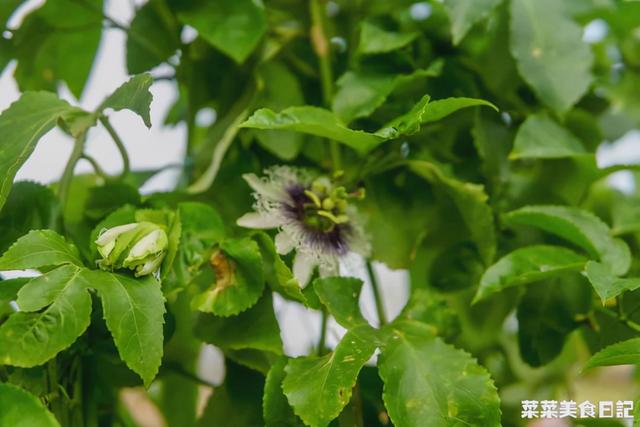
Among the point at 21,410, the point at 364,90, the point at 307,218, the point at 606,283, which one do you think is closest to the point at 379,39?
the point at 364,90

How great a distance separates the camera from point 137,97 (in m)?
0.49

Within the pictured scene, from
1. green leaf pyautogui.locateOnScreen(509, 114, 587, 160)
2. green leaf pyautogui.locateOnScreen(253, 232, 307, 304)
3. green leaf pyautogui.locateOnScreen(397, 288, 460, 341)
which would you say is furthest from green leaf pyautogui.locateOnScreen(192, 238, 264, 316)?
green leaf pyautogui.locateOnScreen(509, 114, 587, 160)

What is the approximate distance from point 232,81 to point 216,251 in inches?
8.4

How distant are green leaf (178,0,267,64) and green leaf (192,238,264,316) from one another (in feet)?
0.52

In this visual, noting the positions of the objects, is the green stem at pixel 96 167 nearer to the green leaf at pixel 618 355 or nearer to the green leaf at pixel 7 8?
the green leaf at pixel 7 8

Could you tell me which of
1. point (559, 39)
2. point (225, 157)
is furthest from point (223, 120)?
point (559, 39)

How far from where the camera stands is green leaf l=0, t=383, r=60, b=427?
0.43 m

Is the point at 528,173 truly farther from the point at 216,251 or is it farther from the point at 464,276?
the point at 216,251

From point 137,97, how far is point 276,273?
0.14 meters

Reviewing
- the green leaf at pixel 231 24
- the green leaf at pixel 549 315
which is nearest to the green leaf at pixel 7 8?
the green leaf at pixel 231 24

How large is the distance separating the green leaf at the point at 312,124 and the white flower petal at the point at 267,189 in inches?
3.1

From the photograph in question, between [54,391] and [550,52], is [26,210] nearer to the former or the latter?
[54,391]

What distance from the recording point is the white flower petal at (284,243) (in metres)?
0.57

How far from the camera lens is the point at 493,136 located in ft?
2.19
